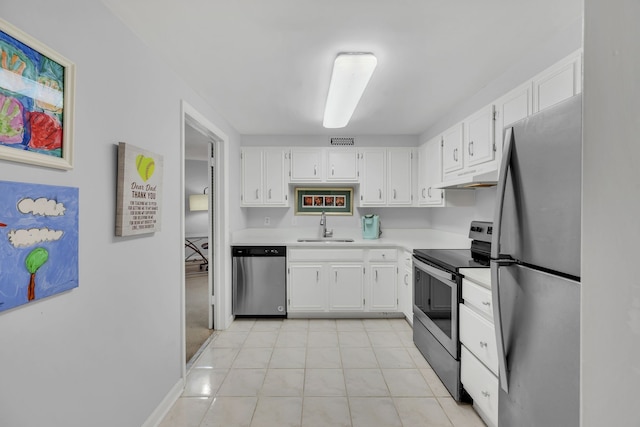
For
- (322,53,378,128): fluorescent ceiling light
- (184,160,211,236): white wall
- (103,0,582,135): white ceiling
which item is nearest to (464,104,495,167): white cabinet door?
(103,0,582,135): white ceiling

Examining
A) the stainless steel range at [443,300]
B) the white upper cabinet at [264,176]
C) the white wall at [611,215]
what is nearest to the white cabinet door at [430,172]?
the stainless steel range at [443,300]

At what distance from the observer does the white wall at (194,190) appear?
22.0ft

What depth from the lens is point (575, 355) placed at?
963 millimetres

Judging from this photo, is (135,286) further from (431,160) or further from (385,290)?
(431,160)

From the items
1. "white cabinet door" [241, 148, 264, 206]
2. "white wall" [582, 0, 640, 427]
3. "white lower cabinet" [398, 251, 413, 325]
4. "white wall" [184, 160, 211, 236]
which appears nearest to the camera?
"white wall" [582, 0, 640, 427]

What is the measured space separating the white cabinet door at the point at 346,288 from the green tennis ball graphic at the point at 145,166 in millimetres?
2278

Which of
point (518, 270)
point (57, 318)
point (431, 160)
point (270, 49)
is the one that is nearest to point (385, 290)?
point (431, 160)

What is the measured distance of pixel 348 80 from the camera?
2.15 m

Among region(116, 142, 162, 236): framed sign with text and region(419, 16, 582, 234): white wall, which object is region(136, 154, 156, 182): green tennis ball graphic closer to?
region(116, 142, 162, 236): framed sign with text

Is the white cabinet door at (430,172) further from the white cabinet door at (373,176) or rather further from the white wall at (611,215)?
the white wall at (611,215)

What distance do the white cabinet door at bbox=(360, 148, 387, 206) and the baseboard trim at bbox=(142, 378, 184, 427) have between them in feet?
8.84

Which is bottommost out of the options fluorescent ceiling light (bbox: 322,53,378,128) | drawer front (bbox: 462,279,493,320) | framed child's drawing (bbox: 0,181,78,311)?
drawer front (bbox: 462,279,493,320)

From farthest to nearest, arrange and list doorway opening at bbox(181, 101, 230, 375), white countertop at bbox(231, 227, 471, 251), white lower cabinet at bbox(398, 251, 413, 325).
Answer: white countertop at bbox(231, 227, 471, 251) → white lower cabinet at bbox(398, 251, 413, 325) → doorway opening at bbox(181, 101, 230, 375)

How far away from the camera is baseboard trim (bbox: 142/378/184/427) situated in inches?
71.3
